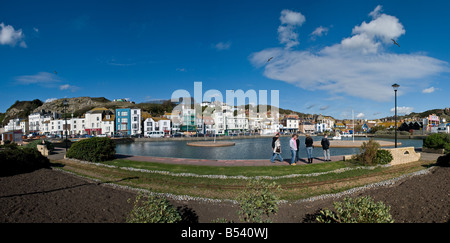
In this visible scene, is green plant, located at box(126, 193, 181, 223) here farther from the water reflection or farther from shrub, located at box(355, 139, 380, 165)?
the water reflection

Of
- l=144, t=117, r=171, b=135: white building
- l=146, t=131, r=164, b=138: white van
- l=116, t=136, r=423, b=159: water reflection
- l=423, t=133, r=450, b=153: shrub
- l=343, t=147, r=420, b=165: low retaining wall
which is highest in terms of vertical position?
l=144, t=117, r=171, b=135: white building

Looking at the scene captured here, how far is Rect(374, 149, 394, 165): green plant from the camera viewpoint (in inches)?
607

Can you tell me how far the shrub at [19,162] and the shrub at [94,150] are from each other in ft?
13.1

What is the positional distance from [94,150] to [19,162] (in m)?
6.03

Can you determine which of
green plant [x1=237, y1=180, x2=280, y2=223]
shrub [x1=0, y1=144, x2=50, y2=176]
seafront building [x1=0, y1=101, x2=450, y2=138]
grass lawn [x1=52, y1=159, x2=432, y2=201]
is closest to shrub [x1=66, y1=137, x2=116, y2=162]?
grass lawn [x1=52, y1=159, x2=432, y2=201]

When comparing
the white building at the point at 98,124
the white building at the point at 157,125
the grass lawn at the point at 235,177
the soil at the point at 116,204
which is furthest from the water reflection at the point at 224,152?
the white building at the point at 98,124

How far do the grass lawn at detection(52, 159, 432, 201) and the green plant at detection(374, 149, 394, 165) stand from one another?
652 millimetres

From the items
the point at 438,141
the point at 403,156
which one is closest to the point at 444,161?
the point at 403,156

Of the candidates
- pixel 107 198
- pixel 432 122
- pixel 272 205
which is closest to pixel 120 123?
pixel 107 198

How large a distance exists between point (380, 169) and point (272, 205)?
41.7 feet

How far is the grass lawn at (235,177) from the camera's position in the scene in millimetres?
10469

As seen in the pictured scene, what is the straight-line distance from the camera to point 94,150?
1822 cm

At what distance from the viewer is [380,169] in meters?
14.3
